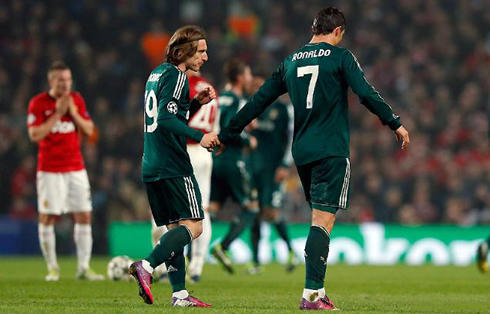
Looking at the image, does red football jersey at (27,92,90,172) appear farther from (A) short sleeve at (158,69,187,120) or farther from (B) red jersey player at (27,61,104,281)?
(A) short sleeve at (158,69,187,120)

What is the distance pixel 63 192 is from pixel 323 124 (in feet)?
14.4

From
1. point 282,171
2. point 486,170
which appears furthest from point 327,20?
point 486,170

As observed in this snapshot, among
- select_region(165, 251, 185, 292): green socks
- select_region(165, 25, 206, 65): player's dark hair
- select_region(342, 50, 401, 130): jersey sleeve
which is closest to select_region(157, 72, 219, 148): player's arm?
select_region(165, 25, 206, 65): player's dark hair

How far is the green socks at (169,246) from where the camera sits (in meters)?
6.33

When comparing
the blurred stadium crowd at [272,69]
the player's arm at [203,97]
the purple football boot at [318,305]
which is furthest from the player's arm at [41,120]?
the blurred stadium crowd at [272,69]

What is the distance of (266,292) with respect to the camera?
8.45m

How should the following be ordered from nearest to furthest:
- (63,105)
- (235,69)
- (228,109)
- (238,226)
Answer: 1. (63,105)
2. (228,109)
3. (235,69)
4. (238,226)

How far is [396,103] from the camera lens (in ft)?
65.8

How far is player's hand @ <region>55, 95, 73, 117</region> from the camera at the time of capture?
386 inches

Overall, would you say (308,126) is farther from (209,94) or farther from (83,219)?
(83,219)

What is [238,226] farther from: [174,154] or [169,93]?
[169,93]

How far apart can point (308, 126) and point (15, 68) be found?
15.0 m

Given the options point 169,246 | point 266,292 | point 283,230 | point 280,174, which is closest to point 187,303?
point 169,246

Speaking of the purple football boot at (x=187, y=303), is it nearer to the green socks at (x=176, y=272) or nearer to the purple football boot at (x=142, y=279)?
the green socks at (x=176, y=272)
